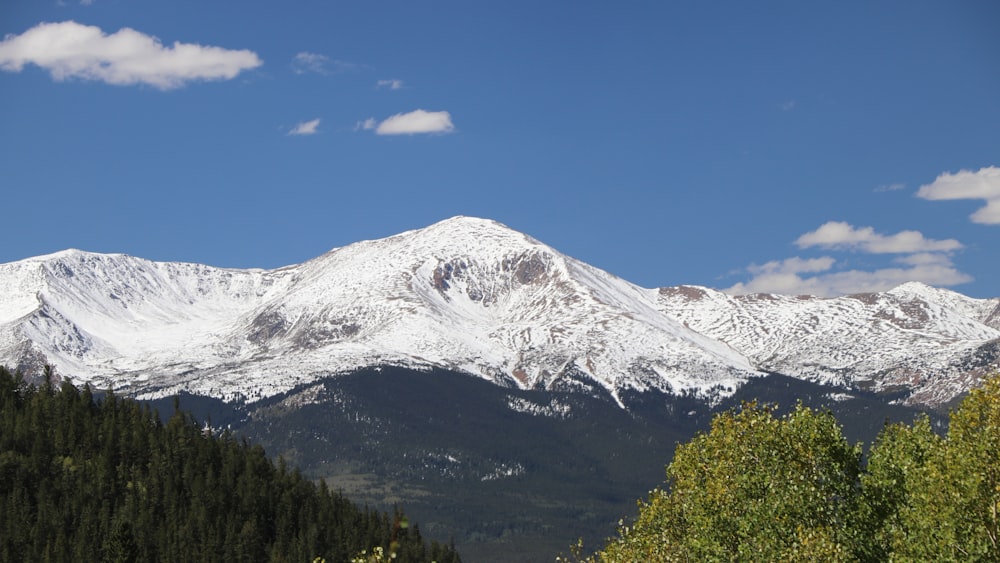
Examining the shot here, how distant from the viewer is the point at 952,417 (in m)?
84.1

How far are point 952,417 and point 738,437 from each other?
15.4 m

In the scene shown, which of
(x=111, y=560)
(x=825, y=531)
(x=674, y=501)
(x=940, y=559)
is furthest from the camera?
(x=111, y=560)

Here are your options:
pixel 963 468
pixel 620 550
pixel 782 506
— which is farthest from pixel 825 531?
pixel 620 550

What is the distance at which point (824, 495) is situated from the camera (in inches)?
3391

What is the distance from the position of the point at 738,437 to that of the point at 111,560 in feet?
386

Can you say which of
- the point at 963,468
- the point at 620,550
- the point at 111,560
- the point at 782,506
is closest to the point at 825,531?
the point at 782,506

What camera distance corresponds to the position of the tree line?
3061 inches

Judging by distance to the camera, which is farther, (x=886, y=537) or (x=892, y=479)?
(x=892, y=479)

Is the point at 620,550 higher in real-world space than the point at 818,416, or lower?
lower

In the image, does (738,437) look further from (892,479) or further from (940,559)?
(940,559)

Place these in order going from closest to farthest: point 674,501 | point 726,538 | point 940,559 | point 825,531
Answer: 1. point 940,559
2. point 825,531
3. point 726,538
4. point 674,501

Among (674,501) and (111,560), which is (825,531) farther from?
(111,560)

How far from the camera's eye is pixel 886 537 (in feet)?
284

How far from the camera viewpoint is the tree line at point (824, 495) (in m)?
77.8
